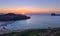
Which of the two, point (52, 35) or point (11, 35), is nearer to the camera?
point (52, 35)

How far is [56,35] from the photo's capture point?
5.60 m

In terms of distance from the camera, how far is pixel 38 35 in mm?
5801

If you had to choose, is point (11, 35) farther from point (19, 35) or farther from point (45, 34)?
point (45, 34)

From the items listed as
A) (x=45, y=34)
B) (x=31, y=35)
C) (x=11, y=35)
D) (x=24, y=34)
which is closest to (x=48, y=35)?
(x=45, y=34)

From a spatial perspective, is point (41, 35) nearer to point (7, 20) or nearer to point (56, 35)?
point (56, 35)

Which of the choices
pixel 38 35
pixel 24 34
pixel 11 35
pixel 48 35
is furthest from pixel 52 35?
pixel 11 35

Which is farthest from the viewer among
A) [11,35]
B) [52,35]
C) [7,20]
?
[7,20]

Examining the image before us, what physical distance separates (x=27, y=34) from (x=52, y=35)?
150 cm

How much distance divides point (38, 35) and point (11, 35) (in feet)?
5.08

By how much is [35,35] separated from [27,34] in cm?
63

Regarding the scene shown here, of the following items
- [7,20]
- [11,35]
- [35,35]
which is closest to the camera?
[35,35]

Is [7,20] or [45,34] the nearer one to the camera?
[45,34]

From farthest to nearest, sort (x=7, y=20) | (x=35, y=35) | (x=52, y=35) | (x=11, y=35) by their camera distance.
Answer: (x=7, y=20)
(x=11, y=35)
(x=35, y=35)
(x=52, y=35)

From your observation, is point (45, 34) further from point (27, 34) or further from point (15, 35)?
point (15, 35)
